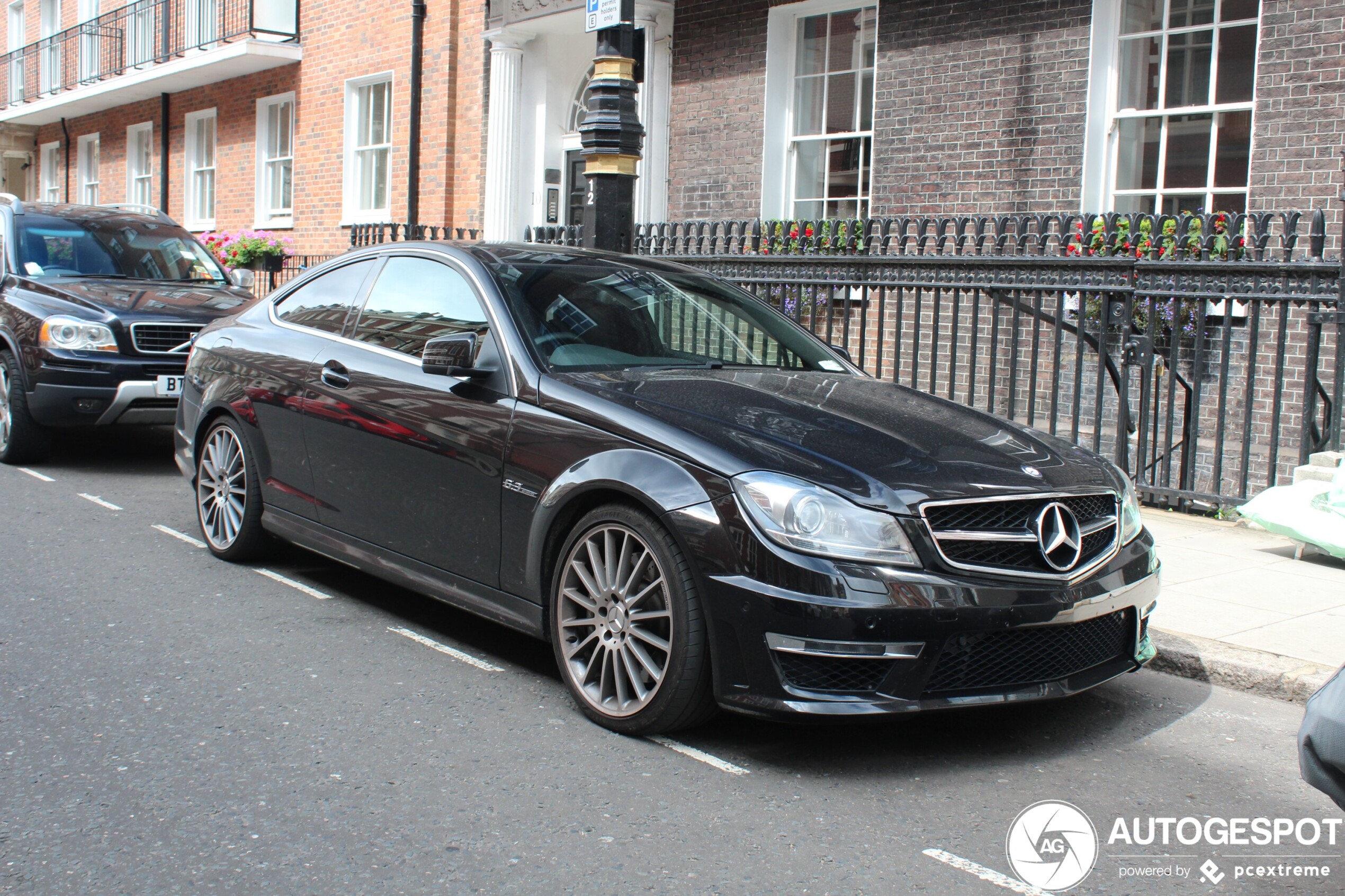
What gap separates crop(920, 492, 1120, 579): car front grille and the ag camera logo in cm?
68

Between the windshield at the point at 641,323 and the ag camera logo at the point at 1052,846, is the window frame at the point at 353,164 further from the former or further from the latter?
the ag camera logo at the point at 1052,846

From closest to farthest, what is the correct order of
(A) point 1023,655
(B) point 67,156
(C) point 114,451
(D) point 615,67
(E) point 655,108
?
1. (A) point 1023,655
2. (D) point 615,67
3. (C) point 114,451
4. (E) point 655,108
5. (B) point 67,156

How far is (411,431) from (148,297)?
5.39m

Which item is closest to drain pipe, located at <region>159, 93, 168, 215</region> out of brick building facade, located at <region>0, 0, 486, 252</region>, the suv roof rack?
brick building facade, located at <region>0, 0, 486, 252</region>

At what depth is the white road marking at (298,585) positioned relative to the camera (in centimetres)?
577

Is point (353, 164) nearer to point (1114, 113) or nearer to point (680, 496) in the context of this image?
point (1114, 113)

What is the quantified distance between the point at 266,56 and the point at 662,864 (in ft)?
60.5

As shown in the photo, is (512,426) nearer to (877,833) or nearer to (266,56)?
(877,833)

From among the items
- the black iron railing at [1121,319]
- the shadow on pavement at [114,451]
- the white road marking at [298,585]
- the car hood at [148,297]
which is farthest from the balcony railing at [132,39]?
the white road marking at [298,585]

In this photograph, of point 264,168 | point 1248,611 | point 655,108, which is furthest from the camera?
point 264,168

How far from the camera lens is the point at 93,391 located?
28.7ft

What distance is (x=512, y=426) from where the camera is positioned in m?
4.52

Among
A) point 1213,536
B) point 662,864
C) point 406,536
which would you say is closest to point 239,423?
point 406,536

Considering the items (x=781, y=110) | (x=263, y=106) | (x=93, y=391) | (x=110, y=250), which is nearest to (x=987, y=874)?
(x=93, y=391)
